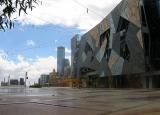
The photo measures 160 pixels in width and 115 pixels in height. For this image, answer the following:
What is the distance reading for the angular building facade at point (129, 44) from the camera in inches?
3280

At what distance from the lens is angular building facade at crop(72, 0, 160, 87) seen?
273 feet

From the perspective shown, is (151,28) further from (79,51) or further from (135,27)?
(79,51)

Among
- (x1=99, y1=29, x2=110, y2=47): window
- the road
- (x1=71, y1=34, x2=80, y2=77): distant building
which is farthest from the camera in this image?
(x1=71, y1=34, x2=80, y2=77): distant building

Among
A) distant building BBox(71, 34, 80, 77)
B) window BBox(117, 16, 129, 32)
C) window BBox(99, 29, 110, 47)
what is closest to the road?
window BBox(117, 16, 129, 32)

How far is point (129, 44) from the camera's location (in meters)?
88.3

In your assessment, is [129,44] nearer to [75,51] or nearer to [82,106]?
[75,51]

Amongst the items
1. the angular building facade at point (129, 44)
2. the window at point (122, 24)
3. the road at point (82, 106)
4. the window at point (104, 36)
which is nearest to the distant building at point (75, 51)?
the angular building facade at point (129, 44)

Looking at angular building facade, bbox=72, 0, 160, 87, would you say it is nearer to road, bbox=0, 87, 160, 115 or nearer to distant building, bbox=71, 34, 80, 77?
distant building, bbox=71, 34, 80, 77

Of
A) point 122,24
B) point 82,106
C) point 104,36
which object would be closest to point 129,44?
point 122,24

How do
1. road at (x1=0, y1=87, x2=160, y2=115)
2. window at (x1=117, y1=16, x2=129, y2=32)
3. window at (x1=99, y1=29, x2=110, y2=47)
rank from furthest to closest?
1. window at (x1=99, y1=29, x2=110, y2=47)
2. window at (x1=117, y1=16, x2=129, y2=32)
3. road at (x1=0, y1=87, x2=160, y2=115)

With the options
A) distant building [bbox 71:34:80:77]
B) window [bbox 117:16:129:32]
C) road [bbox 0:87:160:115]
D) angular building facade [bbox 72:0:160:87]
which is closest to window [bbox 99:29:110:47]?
angular building facade [bbox 72:0:160:87]

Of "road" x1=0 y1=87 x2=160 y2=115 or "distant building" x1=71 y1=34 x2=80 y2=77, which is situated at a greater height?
"distant building" x1=71 y1=34 x2=80 y2=77

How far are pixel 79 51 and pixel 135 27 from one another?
57.4 metres

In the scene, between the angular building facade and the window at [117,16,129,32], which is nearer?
the angular building facade
